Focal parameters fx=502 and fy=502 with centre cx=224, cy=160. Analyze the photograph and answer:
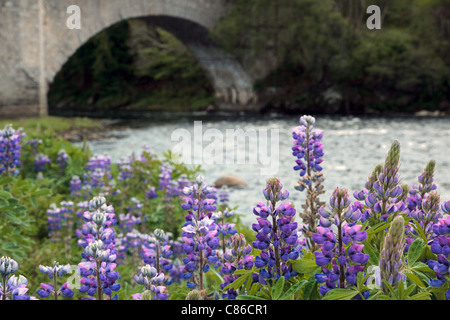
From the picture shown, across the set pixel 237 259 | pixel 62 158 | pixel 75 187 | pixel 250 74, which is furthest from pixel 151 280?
pixel 250 74

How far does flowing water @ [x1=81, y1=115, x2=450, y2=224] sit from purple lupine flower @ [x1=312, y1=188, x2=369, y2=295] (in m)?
3.16

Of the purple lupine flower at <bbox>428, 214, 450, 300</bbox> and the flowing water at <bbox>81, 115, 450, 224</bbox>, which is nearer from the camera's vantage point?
the purple lupine flower at <bbox>428, 214, 450, 300</bbox>

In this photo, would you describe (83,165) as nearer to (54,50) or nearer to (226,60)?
(54,50)

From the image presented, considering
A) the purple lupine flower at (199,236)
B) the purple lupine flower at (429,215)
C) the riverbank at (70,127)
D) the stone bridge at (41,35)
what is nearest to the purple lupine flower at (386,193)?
the purple lupine flower at (429,215)

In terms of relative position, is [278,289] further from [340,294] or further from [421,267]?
[421,267]

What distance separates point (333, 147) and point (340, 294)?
11.6m

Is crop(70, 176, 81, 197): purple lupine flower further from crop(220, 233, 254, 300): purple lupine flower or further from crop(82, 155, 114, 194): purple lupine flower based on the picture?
crop(220, 233, 254, 300): purple lupine flower

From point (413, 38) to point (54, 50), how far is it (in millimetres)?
15352

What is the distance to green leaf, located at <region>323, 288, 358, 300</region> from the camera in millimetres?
1085

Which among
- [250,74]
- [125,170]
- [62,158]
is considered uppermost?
[250,74]

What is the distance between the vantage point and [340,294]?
3.60 ft


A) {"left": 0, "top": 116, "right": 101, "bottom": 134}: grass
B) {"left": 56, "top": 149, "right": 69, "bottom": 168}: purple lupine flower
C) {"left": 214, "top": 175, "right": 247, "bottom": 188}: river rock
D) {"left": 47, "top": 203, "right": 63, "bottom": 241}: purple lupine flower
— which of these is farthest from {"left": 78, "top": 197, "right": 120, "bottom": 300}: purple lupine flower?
{"left": 0, "top": 116, "right": 101, "bottom": 134}: grass

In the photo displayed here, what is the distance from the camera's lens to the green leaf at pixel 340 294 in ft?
3.56

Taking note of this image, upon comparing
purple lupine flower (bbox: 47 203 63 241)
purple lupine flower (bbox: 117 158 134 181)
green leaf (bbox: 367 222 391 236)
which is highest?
green leaf (bbox: 367 222 391 236)
